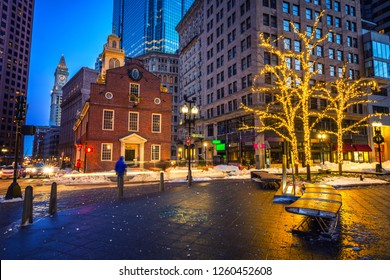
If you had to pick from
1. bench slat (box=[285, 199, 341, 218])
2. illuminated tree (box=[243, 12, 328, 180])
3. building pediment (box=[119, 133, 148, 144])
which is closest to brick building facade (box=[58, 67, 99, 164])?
building pediment (box=[119, 133, 148, 144])

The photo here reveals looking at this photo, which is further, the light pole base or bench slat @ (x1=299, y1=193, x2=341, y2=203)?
the light pole base

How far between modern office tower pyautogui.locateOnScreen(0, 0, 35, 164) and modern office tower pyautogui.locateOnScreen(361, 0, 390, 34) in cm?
12596

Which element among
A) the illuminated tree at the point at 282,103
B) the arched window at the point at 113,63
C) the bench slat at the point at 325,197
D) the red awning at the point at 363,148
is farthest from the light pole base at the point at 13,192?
the red awning at the point at 363,148

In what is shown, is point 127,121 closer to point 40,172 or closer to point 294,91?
point 40,172

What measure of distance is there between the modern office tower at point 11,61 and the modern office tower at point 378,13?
12596 centimetres

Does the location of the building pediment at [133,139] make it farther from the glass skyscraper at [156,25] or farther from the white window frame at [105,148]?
the glass skyscraper at [156,25]

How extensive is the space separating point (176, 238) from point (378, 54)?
2200 inches

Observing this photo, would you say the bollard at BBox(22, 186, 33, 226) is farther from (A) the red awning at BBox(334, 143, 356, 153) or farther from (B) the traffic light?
(A) the red awning at BBox(334, 143, 356, 153)

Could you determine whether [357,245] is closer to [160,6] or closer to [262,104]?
[262,104]

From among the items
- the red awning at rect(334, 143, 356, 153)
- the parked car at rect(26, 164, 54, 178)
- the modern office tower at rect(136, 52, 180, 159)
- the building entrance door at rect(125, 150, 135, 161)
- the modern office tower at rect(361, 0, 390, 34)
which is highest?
the modern office tower at rect(361, 0, 390, 34)

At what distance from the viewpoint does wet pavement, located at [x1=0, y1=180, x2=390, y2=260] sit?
3945 millimetres

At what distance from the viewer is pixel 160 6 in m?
146

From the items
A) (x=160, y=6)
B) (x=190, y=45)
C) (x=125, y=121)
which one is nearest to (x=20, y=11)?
(x=160, y=6)

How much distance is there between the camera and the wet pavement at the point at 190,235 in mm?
3945
